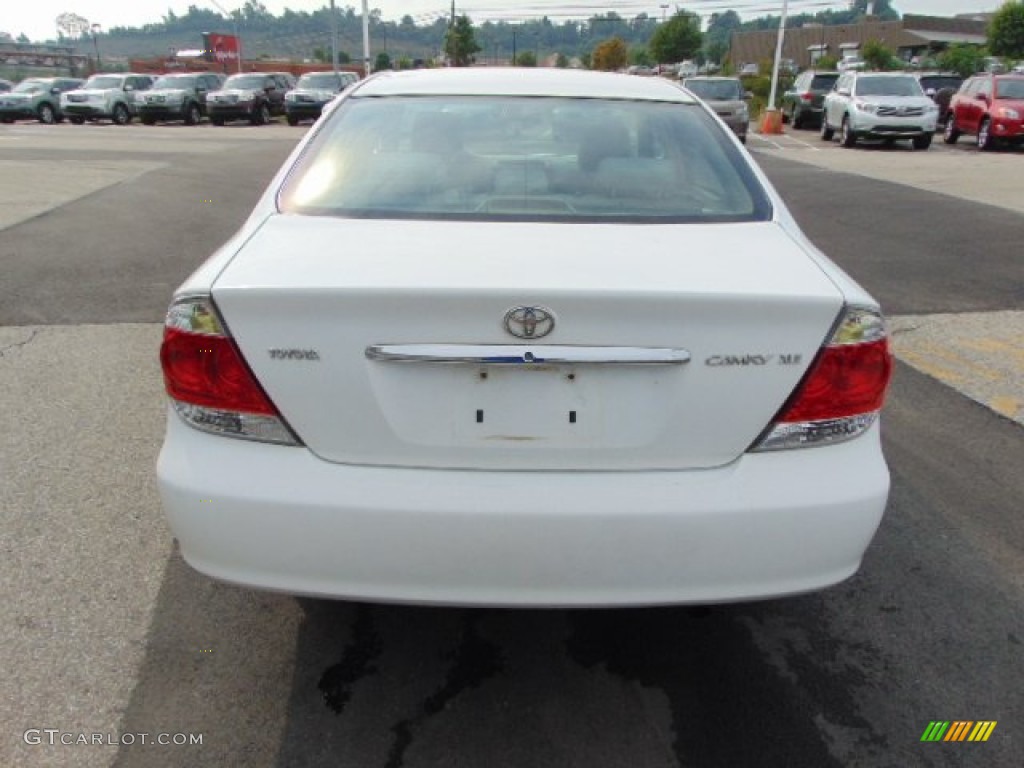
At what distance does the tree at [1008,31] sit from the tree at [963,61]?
0.99 metres

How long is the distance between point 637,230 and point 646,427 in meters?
0.69

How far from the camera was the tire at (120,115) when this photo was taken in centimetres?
3105

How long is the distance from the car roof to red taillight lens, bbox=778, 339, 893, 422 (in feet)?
5.31

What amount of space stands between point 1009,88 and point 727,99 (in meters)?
7.06

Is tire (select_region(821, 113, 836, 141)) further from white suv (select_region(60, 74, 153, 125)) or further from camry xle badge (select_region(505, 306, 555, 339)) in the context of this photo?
white suv (select_region(60, 74, 153, 125))

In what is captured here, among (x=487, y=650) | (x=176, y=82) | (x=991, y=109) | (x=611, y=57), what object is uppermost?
(x=991, y=109)

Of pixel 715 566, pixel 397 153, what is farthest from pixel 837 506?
pixel 397 153

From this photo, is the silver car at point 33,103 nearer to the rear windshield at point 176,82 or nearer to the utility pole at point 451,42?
the rear windshield at point 176,82

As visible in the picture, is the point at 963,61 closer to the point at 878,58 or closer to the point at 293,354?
the point at 878,58

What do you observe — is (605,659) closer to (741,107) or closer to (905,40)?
(741,107)

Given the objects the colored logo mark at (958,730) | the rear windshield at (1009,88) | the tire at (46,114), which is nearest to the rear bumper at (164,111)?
the tire at (46,114)

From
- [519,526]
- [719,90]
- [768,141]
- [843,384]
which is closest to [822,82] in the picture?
[719,90]

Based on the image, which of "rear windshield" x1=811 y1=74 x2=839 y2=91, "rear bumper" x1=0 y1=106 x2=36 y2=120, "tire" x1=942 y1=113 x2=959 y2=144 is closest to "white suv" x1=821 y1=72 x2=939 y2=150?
"tire" x1=942 y1=113 x2=959 y2=144

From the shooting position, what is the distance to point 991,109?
19.7 m
